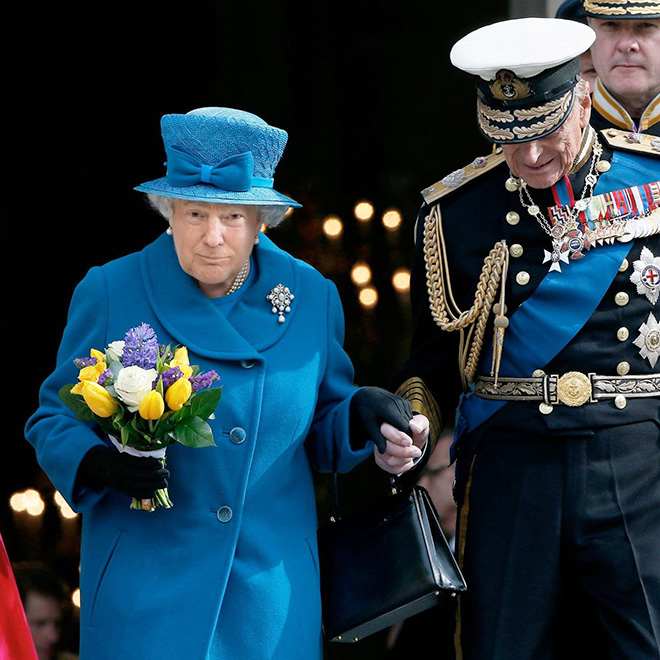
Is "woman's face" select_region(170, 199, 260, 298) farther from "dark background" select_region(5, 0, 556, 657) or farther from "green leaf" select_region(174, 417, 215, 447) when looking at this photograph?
"dark background" select_region(5, 0, 556, 657)

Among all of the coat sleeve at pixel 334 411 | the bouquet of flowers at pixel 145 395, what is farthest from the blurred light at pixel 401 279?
the bouquet of flowers at pixel 145 395

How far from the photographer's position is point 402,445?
149 inches

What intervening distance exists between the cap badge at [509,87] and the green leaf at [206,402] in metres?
0.99

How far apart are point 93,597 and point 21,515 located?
1549 millimetres

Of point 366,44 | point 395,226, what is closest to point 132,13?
point 366,44

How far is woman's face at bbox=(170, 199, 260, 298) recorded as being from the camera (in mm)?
3730

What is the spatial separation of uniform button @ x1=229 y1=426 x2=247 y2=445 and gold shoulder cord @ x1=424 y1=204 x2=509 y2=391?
63cm

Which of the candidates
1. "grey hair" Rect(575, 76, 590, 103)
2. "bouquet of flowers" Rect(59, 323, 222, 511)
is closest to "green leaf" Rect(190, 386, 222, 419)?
"bouquet of flowers" Rect(59, 323, 222, 511)

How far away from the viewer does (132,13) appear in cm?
507

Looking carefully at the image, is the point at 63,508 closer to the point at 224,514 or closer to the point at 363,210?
the point at 363,210

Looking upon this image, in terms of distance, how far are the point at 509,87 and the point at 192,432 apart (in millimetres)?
1118

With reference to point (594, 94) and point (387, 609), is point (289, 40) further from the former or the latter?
point (387, 609)

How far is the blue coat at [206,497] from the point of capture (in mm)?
3697

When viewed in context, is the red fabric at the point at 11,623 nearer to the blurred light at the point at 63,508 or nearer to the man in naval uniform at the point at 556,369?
the man in naval uniform at the point at 556,369
